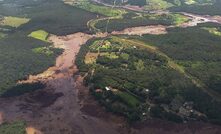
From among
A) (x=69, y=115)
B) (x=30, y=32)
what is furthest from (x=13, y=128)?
(x=30, y=32)

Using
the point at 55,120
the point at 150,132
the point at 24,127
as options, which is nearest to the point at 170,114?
the point at 150,132

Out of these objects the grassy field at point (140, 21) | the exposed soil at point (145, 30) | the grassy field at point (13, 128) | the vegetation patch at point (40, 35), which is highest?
the grassy field at point (140, 21)

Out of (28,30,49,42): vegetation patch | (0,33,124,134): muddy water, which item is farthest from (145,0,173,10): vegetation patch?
(0,33,124,134): muddy water

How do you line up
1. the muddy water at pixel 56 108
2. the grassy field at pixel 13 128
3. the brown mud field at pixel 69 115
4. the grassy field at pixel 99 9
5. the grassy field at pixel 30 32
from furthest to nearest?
the grassy field at pixel 99 9
the grassy field at pixel 30 32
the brown mud field at pixel 69 115
the muddy water at pixel 56 108
the grassy field at pixel 13 128

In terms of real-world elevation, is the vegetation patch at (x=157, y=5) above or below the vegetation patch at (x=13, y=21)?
above

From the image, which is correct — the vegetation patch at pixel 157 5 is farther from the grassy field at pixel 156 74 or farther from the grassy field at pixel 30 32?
the grassy field at pixel 156 74

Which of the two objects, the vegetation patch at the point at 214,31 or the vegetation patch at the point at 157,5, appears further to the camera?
the vegetation patch at the point at 157,5

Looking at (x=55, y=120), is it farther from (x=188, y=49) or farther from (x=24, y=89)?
(x=188, y=49)

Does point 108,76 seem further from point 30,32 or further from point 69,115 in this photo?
point 30,32

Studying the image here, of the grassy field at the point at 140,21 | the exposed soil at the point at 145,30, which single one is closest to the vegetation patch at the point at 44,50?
the exposed soil at the point at 145,30
